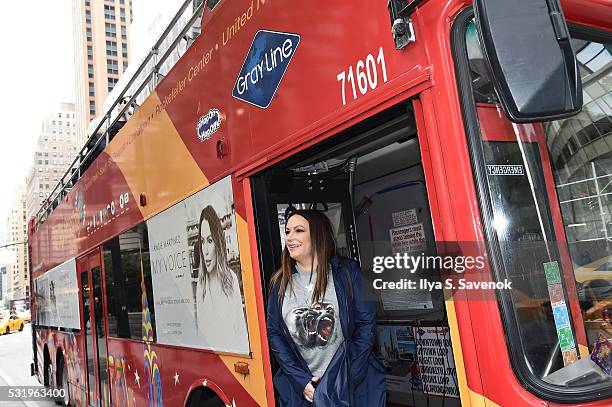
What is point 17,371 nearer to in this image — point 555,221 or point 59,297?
point 59,297

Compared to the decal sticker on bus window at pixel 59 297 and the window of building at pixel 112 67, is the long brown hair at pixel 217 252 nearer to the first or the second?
the decal sticker on bus window at pixel 59 297

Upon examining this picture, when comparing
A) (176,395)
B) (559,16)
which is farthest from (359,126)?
(176,395)

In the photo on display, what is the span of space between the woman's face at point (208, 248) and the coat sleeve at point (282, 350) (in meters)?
0.66

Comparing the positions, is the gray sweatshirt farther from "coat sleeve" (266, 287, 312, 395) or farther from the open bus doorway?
the open bus doorway

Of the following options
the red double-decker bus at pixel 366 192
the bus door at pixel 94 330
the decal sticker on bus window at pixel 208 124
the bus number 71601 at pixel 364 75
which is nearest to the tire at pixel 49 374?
the bus door at pixel 94 330

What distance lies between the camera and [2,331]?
34656 mm

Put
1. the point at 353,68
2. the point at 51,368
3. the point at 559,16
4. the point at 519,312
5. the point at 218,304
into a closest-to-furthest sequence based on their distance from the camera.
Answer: the point at 559,16
the point at 519,312
the point at 353,68
the point at 218,304
the point at 51,368

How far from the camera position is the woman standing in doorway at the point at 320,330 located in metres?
2.43

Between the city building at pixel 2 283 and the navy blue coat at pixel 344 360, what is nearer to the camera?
the navy blue coat at pixel 344 360

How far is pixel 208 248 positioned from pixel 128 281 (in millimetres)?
1947

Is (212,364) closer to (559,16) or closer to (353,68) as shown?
(353,68)

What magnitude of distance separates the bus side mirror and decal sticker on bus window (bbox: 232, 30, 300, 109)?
1.16 meters

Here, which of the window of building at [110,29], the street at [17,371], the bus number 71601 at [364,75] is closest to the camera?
the bus number 71601 at [364,75]

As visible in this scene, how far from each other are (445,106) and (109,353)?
16.3ft
